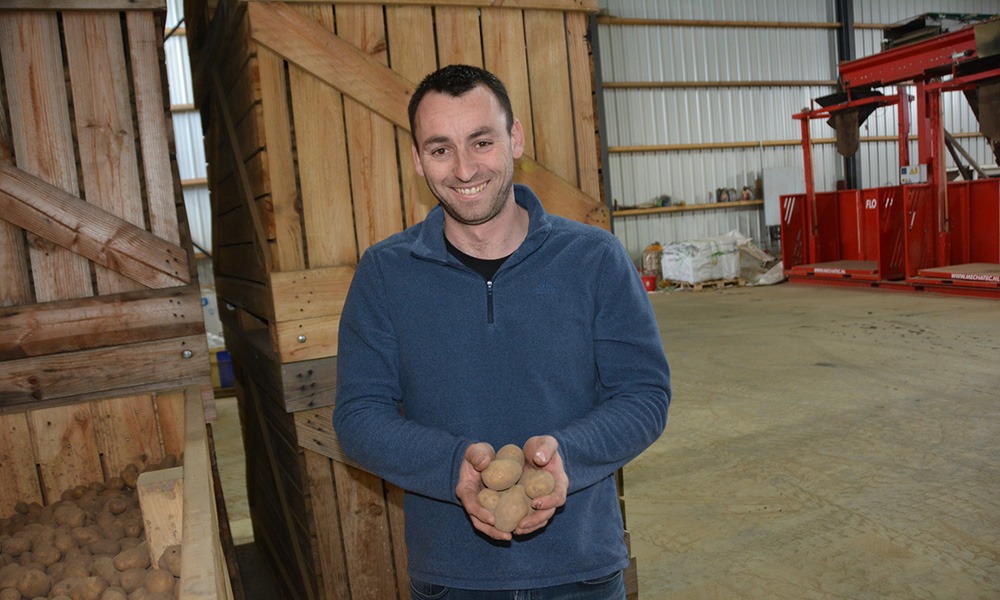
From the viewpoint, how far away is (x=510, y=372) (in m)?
1.89

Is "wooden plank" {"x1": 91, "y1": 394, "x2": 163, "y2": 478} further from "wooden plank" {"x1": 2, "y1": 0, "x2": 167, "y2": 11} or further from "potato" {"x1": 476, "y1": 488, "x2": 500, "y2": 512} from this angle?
"potato" {"x1": 476, "y1": 488, "x2": 500, "y2": 512}

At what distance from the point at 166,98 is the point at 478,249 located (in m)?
2.39

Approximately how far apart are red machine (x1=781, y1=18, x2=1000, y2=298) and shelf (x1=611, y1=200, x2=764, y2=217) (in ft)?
10.4

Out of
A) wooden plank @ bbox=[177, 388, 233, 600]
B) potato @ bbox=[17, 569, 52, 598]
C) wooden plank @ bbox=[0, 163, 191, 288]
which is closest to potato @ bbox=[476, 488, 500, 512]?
wooden plank @ bbox=[177, 388, 233, 600]

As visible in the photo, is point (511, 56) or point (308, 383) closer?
point (308, 383)

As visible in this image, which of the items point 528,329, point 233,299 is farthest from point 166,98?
point 528,329

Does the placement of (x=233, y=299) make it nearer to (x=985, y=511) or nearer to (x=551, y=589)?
(x=551, y=589)

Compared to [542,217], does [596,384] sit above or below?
below

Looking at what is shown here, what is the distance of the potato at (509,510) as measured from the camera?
65.1 inches

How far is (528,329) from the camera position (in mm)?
1887

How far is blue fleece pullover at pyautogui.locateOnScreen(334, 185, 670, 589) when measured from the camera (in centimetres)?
187

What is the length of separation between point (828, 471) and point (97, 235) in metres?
4.51

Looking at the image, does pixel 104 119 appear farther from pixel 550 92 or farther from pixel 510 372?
pixel 510 372

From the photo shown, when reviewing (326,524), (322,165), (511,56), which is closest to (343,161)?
(322,165)
